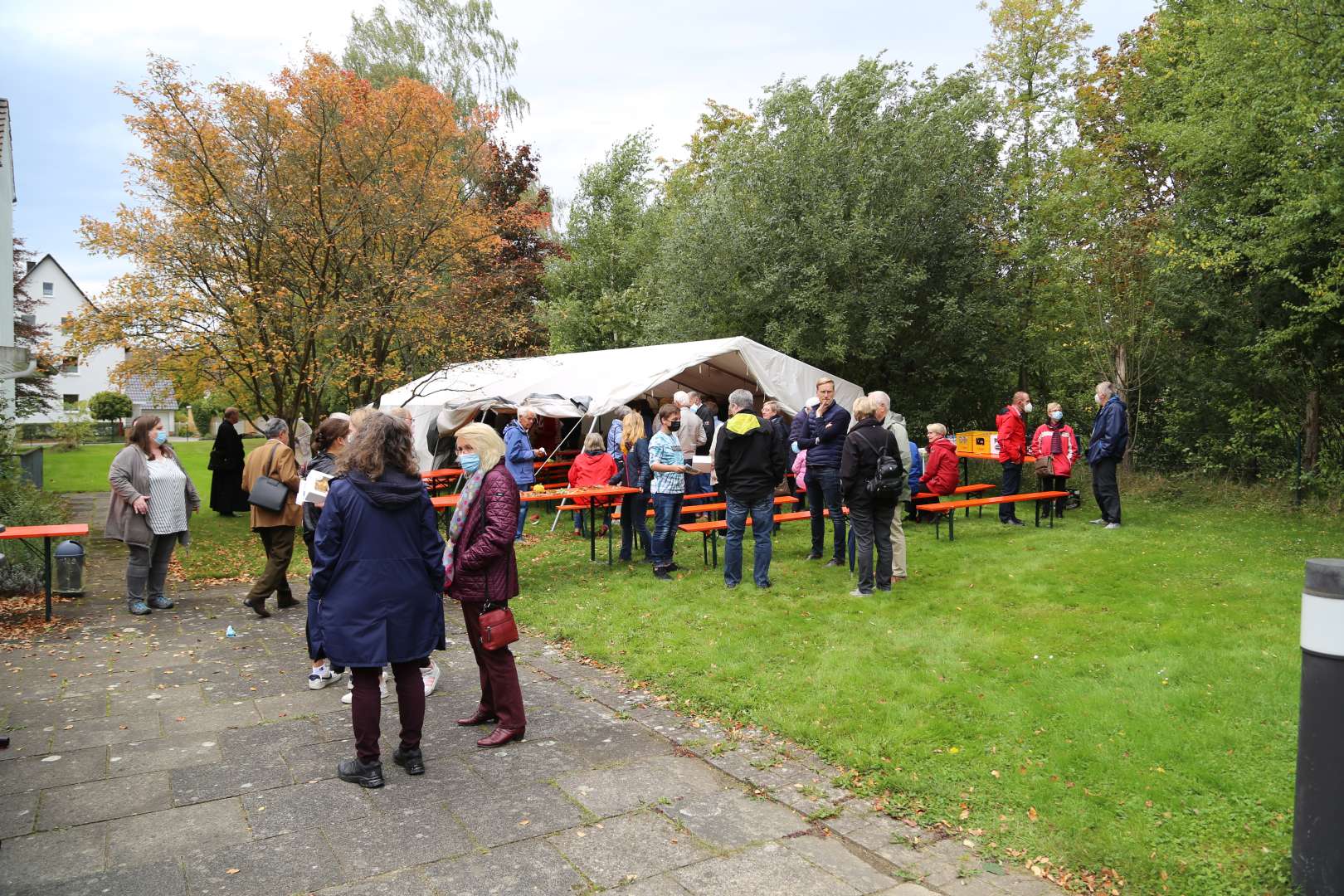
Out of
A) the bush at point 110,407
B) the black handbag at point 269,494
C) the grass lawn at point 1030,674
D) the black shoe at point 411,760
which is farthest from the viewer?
the bush at point 110,407

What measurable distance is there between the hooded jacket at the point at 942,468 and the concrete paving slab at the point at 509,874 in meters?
9.18

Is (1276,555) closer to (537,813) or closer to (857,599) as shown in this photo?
(857,599)

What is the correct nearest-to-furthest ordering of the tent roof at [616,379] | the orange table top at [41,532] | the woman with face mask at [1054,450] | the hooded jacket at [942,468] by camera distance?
the orange table top at [41,532]
the hooded jacket at [942,468]
the woman with face mask at [1054,450]
the tent roof at [616,379]

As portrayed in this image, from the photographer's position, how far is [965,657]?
593 centimetres

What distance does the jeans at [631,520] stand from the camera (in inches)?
387

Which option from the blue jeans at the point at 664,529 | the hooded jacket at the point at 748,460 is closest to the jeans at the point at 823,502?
the hooded jacket at the point at 748,460

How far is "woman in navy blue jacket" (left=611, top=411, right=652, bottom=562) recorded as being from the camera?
973cm

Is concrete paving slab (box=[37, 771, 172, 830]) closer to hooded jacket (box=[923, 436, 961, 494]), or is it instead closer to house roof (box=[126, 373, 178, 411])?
hooded jacket (box=[923, 436, 961, 494])

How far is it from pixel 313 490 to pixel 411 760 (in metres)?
2.46

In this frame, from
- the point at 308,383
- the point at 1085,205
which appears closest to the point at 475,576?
the point at 308,383

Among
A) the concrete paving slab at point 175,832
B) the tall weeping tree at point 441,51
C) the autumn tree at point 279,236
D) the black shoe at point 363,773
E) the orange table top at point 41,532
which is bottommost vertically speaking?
the concrete paving slab at point 175,832

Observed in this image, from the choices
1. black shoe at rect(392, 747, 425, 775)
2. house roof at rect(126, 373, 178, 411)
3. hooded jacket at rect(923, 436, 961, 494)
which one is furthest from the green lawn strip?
house roof at rect(126, 373, 178, 411)

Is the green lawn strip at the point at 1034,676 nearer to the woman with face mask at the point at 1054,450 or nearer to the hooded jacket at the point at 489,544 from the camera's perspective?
the hooded jacket at the point at 489,544

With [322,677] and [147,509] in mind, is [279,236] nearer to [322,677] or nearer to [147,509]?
[147,509]
